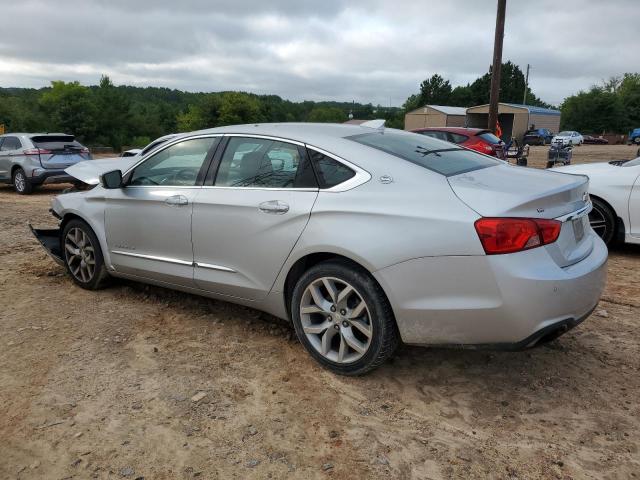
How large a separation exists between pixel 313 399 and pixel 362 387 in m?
0.31

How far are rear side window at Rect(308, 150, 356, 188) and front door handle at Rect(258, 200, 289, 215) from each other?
0.89ft

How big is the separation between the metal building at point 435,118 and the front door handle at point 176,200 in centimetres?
4890

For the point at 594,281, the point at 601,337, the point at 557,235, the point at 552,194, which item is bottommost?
the point at 601,337

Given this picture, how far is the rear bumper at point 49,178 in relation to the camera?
12.5m

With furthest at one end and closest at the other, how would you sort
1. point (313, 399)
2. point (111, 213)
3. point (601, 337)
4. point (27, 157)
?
point (27, 157), point (111, 213), point (601, 337), point (313, 399)

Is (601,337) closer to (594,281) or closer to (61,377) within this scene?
(594,281)

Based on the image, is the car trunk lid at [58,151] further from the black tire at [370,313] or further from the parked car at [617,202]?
the black tire at [370,313]

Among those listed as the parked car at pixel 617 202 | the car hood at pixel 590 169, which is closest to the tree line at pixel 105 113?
the car hood at pixel 590 169

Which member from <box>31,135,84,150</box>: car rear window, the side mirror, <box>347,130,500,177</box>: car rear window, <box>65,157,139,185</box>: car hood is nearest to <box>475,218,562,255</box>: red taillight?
<box>347,130,500,177</box>: car rear window

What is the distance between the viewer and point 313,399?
308 centimetres

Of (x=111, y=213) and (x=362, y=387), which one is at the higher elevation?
(x=111, y=213)

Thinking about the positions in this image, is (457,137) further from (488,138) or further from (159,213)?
(159,213)

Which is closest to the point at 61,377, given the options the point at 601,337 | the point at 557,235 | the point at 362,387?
the point at 362,387

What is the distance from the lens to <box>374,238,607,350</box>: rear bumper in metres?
2.71
